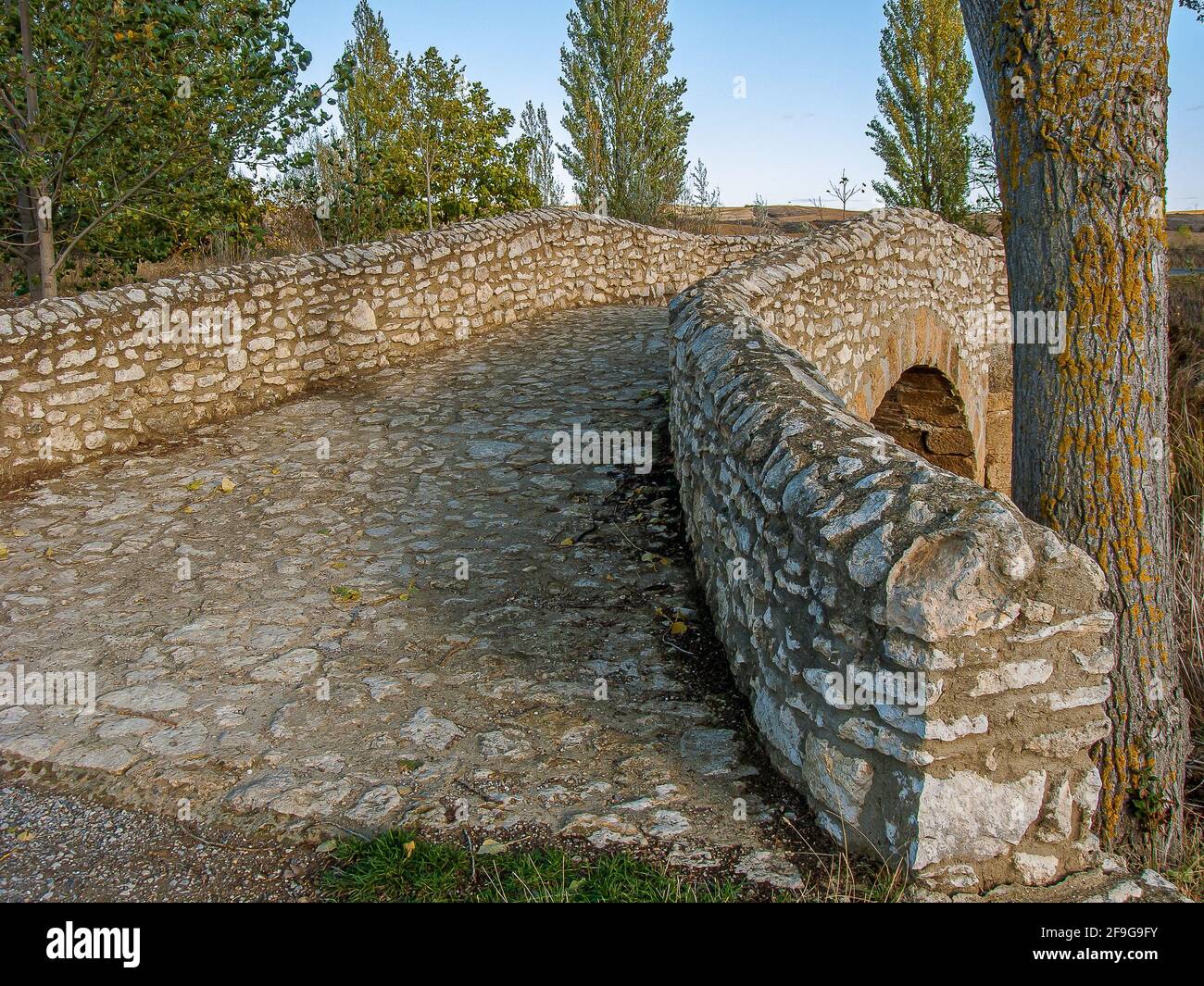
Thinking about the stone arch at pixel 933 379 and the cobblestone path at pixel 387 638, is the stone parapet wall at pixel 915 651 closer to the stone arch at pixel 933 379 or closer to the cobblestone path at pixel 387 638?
the cobblestone path at pixel 387 638

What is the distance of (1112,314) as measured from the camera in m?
3.54

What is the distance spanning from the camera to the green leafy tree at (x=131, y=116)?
8.00 metres

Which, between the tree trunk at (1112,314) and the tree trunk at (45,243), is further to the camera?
the tree trunk at (45,243)

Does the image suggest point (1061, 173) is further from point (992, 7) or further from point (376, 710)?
point (376, 710)

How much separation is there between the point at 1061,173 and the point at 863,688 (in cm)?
218

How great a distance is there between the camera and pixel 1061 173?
3545 millimetres

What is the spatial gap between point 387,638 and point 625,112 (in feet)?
58.0

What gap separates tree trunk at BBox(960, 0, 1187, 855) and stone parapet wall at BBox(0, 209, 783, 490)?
547cm

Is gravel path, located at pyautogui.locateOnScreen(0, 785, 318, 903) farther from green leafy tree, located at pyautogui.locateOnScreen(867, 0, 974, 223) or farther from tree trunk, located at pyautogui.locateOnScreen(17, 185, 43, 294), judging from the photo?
green leafy tree, located at pyautogui.locateOnScreen(867, 0, 974, 223)

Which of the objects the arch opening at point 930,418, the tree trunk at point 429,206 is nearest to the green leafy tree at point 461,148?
the tree trunk at point 429,206

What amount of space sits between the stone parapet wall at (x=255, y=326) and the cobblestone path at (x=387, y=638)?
310 millimetres

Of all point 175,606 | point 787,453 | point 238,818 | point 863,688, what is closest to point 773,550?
point 787,453

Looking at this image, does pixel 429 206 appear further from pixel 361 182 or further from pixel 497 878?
pixel 497 878

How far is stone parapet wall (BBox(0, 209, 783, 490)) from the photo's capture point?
5.98 meters
